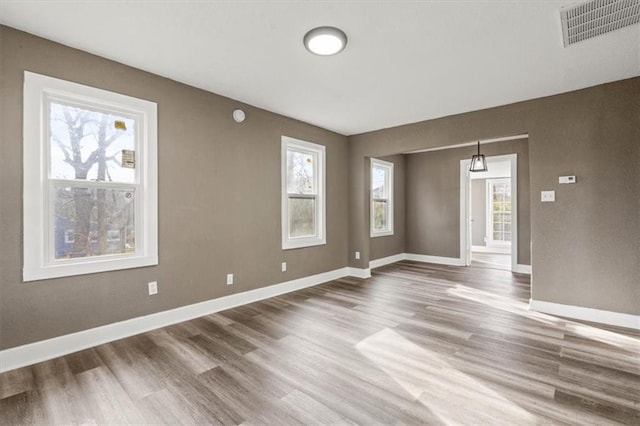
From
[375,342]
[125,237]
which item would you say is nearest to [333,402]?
[375,342]

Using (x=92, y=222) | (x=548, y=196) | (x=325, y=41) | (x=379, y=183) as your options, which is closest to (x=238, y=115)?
(x=325, y=41)

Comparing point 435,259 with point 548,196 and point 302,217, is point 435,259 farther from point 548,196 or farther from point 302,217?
point 302,217

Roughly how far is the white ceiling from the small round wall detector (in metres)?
0.16

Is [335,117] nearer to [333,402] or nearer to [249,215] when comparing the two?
[249,215]

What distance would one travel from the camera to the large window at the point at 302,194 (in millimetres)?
4422

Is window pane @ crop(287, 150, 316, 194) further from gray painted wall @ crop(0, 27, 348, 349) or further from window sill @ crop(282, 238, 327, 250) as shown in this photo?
window sill @ crop(282, 238, 327, 250)

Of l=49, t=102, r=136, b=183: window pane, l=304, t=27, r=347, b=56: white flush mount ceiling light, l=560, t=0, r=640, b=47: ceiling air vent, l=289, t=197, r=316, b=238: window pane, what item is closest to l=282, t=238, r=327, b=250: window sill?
l=289, t=197, r=316, b=238: window pane

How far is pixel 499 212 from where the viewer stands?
887 centimetres

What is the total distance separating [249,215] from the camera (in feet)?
12.8

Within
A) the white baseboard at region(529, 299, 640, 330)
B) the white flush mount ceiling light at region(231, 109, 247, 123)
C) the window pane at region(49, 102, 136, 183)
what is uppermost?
the white flush mount ceiling light at region(231, 109, 247, 123)

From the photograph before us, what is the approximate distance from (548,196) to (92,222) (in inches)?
189

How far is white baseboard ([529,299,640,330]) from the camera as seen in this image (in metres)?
3.05

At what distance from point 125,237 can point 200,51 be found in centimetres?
187

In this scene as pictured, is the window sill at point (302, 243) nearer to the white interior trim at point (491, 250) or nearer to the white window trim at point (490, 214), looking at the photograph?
the white interior trim at point (491, 250)
